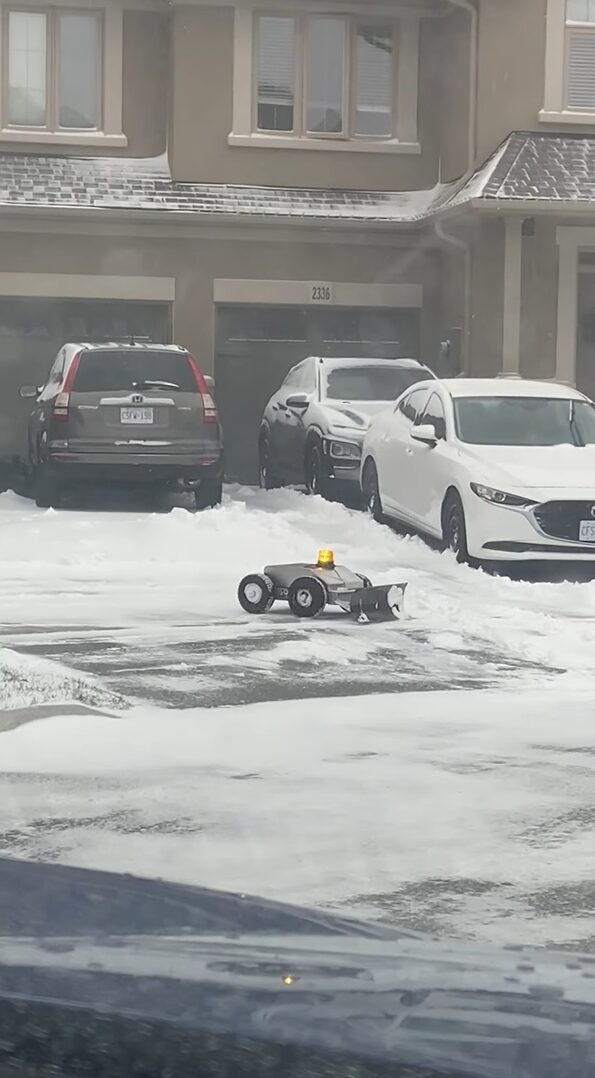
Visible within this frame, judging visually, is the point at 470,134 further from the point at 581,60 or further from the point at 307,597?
the point at 307,597

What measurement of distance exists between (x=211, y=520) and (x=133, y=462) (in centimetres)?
204

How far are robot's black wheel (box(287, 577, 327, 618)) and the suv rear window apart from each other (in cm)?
680

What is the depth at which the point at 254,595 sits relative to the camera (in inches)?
433

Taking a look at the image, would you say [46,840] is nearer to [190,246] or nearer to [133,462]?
[133,462]

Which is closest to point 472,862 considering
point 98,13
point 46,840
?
point 46,840

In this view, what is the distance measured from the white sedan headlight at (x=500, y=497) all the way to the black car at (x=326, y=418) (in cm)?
521

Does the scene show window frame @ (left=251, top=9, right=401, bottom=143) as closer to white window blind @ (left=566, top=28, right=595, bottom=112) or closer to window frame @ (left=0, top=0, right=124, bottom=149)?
window frame @ (left=0, top=0, right=124, bottom=149)

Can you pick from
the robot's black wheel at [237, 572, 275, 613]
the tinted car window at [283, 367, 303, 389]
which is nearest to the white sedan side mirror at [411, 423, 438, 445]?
the robot's black wheel at [237, 572, 275, 613]

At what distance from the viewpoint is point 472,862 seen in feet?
17.9

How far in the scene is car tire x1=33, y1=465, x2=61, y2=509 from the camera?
17.1 meters

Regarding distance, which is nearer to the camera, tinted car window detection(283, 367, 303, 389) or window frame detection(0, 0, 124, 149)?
tinted car window detection(283, 367, 303, 389)

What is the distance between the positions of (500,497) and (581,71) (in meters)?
9.86

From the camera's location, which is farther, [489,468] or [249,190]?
[249,190]

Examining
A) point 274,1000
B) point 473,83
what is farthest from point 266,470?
point 274,1000
